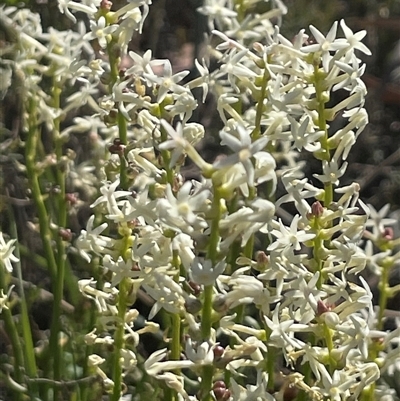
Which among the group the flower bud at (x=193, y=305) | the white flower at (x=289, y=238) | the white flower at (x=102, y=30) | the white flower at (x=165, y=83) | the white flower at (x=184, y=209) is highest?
the white flower at (x=102, y=30)

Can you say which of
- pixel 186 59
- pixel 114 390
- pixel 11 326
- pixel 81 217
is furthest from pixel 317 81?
pixel 186 59

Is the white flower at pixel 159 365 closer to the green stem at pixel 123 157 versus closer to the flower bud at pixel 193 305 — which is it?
the flower bud at pixel 193 305

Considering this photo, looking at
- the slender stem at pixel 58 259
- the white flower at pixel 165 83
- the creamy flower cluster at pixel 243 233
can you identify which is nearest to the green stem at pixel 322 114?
the creamy flower cluster at pixel 243 233

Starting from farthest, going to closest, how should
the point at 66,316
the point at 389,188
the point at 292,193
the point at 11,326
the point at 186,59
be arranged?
the point at 186,59 → the point at 389,188 → the point at 66,316 → the point at 11,326 → the point at 292,193

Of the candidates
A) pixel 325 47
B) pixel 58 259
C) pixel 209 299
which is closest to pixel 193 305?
pixel 209 299

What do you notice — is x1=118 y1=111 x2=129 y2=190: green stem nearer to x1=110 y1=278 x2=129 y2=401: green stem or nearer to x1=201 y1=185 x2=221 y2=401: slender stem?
x1=110 y1=278 x2=129 y2=401: green stem

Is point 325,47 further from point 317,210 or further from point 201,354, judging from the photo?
point 201,354

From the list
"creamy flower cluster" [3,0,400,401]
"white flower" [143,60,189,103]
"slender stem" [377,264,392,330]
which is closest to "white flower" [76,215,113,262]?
"creamy flower cluster" [3,0,400,401]

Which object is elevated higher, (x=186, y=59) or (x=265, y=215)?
(x=265, y=215)

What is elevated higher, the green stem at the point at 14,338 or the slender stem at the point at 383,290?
the slender stem at the point at 383,290

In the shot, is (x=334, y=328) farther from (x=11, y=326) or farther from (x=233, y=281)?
(x=11, y=326)

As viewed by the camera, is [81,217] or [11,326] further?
[81,217]
